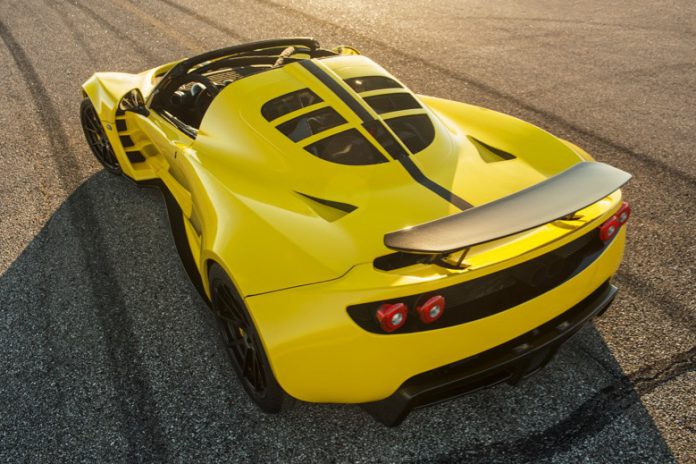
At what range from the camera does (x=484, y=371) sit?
8.00ft

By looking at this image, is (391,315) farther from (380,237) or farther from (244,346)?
(244,346)

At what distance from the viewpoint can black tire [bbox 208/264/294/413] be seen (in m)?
2.68

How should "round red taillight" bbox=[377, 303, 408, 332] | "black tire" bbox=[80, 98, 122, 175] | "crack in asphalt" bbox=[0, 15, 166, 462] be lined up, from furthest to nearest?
Answer: 1. "black tire" bbox=[80, 98, 122, 175]
2. "crack in asphalt" bbox=[0, 15, 166, 462]
3. "round red taillight" bbox=[377, 303, 408, 332]

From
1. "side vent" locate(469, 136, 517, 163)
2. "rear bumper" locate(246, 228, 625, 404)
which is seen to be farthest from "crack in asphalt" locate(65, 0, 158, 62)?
"rear bumper" locate(246, 228, 625, 404)

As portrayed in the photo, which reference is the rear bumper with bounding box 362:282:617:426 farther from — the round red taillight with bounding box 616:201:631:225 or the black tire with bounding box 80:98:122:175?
the black tire with bounding box 80:98:122:175

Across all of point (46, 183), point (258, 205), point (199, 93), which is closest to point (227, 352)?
point (258, 205)

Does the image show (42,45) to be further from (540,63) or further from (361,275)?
(361,275)

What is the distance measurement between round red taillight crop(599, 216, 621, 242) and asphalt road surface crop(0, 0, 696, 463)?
2.70 ft

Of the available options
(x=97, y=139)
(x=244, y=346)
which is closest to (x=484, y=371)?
(x=244, y=346)

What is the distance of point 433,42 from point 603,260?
6.68 metres

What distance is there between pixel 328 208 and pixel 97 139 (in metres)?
3.29

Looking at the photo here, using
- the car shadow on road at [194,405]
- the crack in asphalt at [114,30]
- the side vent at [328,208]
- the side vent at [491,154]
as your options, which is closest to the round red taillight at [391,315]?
the side vent at [328,208]

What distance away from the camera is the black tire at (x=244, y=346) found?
2.68 m

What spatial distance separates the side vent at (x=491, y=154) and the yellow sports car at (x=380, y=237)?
11 mm
